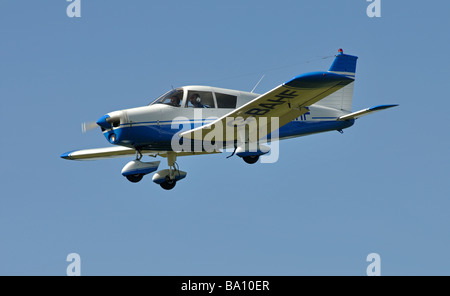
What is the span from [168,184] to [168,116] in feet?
7.29

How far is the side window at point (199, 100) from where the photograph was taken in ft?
61.6

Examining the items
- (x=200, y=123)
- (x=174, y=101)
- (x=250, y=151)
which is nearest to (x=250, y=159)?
(x=250, y=151)

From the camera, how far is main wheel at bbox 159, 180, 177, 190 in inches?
787

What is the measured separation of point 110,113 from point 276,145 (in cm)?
479

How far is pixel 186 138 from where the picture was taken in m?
18.7

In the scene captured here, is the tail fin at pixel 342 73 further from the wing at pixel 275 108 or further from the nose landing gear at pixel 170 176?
the nose landing gear at pixel 170 176

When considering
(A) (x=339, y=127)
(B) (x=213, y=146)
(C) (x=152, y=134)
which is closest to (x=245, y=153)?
(B) (x=213, y=146)

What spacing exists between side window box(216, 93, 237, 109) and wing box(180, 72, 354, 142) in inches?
31.9

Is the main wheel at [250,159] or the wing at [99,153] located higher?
the wing at [99,153]

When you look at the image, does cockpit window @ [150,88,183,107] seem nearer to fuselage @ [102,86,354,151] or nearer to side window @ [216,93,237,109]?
fuselage @ [102,86,354,151]

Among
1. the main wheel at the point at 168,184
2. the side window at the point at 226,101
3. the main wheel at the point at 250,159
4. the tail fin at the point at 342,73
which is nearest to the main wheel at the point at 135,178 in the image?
the main wheel at the point at 168,184

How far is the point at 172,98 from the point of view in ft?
A: 61.8

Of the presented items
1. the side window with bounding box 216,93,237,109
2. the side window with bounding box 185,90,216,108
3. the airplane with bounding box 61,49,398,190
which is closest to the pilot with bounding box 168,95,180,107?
the airplane with bounding box 61,49,398,190

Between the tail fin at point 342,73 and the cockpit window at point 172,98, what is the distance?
5006 mm
